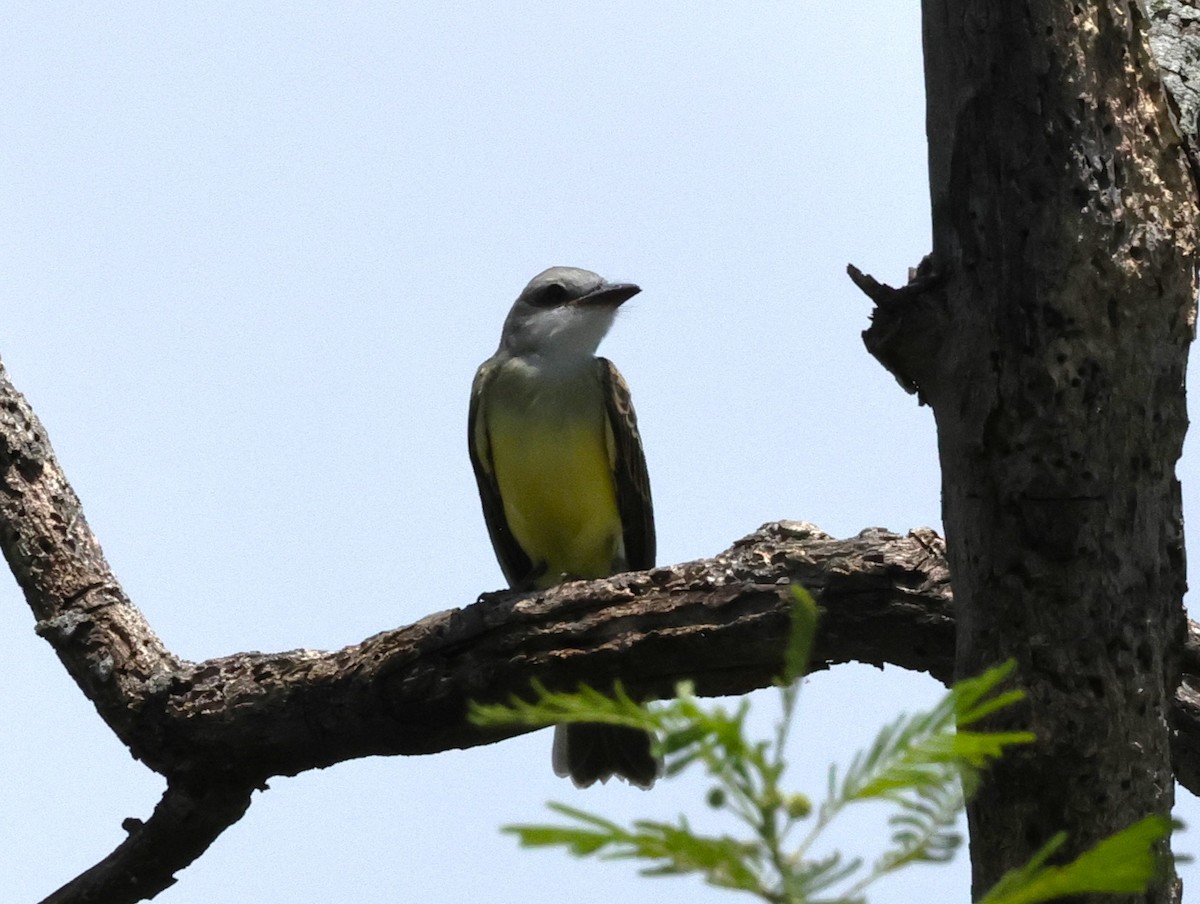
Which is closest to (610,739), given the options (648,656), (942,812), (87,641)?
(648,656)

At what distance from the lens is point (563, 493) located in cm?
845

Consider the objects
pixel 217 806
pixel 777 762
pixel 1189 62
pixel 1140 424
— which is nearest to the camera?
pixel 777 762

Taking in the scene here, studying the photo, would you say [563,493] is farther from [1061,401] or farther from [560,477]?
[1061,401]

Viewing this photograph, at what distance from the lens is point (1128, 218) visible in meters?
3.99

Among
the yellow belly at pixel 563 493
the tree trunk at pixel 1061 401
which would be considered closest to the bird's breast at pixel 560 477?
the yellow belly at pixel 563 493

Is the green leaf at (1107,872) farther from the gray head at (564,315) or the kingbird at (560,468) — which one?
the gray head at (564,315)

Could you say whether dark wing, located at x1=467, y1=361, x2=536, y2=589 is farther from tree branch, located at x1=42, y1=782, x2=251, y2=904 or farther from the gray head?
tree branch, located at x1=42, y1=782, x2=251, y2=904

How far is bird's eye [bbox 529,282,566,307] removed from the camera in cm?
955

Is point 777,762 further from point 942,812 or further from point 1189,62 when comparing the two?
point 1189,62

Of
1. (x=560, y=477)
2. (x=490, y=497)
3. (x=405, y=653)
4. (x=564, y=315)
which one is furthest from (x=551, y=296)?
(x=405, y=653)

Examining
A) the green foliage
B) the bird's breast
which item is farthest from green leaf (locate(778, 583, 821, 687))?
the bird's breast

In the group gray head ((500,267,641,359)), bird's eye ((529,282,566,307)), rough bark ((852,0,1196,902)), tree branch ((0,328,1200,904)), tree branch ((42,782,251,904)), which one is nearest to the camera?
rough bark ((852,0,1196,902))

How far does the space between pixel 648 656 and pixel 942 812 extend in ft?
14.8

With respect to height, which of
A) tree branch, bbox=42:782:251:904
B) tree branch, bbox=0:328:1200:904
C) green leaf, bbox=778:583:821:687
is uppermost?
green leaf, bbox=778:583:821:687
